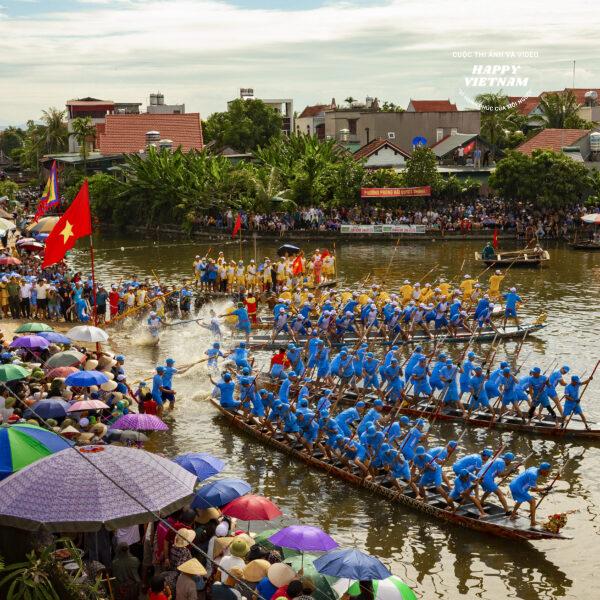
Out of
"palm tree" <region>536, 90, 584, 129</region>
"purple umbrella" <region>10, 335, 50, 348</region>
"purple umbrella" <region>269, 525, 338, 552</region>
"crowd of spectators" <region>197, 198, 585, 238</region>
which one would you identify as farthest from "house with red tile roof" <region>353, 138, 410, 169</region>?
"purple umbrella" <region>269, 525, 338, 552</region>

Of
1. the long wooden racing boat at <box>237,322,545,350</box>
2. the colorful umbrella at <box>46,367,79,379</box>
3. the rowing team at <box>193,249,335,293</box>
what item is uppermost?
the rowing team at <box>193,249,335,293</box>

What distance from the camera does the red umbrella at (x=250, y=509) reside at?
12.2 metres

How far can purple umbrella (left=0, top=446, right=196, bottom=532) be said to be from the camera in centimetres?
994

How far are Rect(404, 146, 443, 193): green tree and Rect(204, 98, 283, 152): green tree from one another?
67.1 feet

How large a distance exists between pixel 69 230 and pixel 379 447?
405 inches

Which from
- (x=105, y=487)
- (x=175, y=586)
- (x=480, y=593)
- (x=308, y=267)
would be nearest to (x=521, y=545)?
(x=480, y=593)

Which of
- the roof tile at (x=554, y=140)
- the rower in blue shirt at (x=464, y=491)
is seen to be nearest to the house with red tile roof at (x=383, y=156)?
the roof tile at (x=554, y=140)

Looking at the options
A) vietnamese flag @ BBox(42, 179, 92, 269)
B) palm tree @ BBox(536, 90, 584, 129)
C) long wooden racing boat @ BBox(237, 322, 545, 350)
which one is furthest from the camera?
palm tree @ BBox(536, 90, 584, 129)

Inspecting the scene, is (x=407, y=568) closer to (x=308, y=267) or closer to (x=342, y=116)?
(x=308, y=267)

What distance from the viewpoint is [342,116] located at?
2717 inches

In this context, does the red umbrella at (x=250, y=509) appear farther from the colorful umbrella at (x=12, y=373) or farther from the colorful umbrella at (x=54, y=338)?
the colorful umbrella at (x=54, y=338)

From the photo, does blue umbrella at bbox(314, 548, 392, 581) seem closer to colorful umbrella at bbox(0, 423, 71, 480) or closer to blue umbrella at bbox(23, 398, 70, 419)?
colorful umbrella at bbox(0, 423, 71, 480)

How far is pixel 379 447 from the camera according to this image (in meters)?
15.4

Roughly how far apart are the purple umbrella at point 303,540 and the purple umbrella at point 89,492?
126 centimetres
